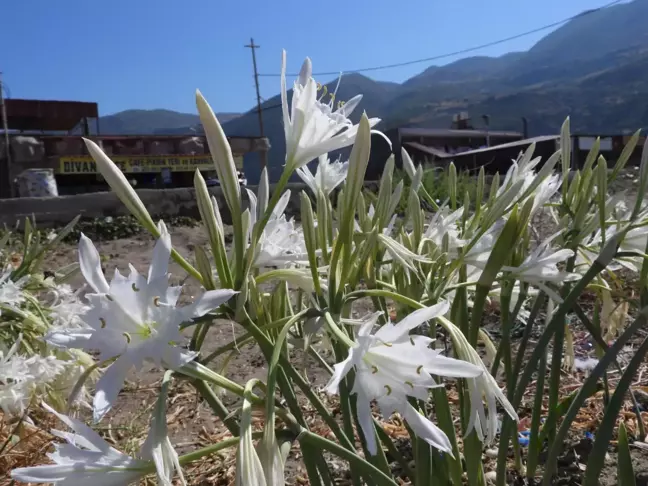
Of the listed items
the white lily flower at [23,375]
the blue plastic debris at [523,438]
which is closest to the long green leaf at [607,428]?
the blue plastic debris at [523,438]

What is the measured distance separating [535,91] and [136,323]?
72.6m

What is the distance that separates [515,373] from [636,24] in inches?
5905

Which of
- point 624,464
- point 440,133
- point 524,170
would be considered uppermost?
point 440,133

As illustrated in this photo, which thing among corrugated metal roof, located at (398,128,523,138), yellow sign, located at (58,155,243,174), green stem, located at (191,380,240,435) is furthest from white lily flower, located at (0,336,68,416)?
corrugated metal roof, located at (398,128,523,138)

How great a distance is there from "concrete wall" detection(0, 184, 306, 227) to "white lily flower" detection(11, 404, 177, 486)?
3.65 m

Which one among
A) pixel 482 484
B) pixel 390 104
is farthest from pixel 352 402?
pixel 390 104

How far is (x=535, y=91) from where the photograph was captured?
66375 mm

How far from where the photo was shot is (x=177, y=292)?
1.66 feet

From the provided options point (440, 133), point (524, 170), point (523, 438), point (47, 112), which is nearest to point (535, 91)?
point (440, 133)

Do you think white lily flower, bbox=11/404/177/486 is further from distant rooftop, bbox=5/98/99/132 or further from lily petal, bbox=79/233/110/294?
distant rooftop, bbox=5/98/99/132

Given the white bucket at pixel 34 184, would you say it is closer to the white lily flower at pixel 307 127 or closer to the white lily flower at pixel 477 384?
the white lily flower at pixel 307 127

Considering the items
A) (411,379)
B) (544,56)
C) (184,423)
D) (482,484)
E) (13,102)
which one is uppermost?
(544,56)

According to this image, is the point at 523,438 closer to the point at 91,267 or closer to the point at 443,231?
the point at 443,231

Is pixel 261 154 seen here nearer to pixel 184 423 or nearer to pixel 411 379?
pixel 184 423
